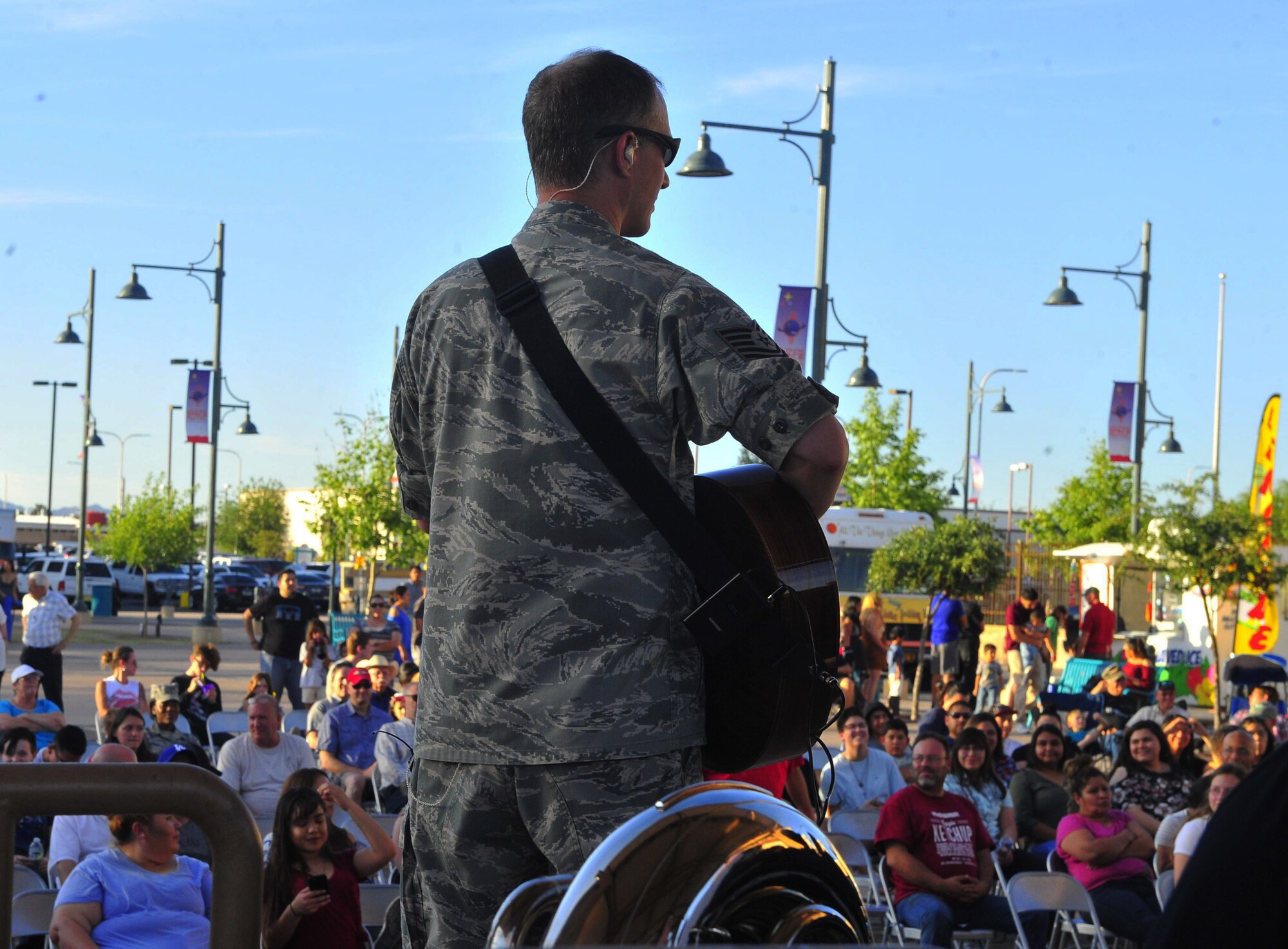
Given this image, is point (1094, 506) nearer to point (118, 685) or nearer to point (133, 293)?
point (133, 293)

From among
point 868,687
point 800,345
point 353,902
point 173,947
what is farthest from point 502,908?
point 868,687

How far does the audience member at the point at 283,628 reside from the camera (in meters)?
16.0

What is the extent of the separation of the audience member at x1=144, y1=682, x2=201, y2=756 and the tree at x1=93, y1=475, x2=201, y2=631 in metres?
41.2

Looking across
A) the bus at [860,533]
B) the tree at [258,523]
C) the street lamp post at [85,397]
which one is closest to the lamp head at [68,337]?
the street lamp post at [85,397]

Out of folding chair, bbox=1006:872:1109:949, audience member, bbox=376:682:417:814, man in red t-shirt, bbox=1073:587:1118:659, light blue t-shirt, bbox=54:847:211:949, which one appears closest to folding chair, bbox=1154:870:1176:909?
folding chair, bbox=1006:872:1109:949

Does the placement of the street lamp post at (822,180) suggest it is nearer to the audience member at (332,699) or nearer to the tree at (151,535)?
the audience member at (332,699)

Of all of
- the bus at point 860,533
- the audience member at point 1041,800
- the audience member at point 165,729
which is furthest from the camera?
the bus at point 860,533

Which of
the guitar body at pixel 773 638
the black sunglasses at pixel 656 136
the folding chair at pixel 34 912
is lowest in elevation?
the folding chair at pixel 34 912

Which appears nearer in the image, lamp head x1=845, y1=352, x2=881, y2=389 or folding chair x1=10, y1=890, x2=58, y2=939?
folding chair x1=10, y1=890, x2=58, y2=939

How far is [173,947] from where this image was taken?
5922mm

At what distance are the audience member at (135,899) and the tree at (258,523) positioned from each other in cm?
9031

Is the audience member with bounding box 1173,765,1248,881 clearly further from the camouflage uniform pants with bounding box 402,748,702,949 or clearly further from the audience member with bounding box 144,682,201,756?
the audience member with bounding box 144,682,201,756

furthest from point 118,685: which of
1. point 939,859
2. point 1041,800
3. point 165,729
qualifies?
point 1041,800

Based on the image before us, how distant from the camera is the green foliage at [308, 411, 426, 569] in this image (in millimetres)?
43156
